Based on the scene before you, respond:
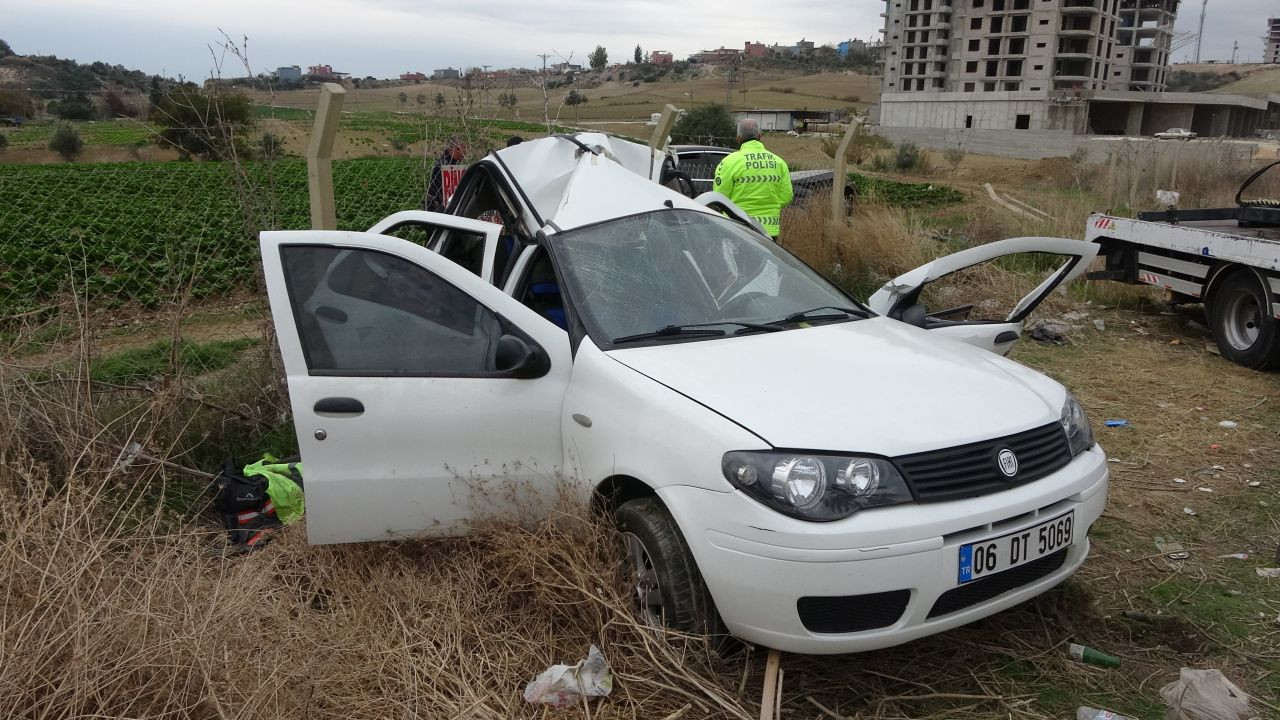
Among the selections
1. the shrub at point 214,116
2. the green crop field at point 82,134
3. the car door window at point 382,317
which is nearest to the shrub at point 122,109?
the shrub at point 214,116

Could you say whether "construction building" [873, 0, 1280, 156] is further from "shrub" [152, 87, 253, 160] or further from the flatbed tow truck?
"shrub" [152, 87, 253, 160]

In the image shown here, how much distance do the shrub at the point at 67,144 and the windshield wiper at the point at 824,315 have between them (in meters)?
52.4

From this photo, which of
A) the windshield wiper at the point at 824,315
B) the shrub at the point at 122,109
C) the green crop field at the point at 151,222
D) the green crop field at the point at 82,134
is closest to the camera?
the windshield wiper at the point at 824,315

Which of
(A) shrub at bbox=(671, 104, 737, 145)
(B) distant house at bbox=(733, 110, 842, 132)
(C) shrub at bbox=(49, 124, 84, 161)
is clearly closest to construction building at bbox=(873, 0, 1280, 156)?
(B) distant house at bbox=(733, 110, 842, 132)

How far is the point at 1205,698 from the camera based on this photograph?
2.99 meters

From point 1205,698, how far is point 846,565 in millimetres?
1368

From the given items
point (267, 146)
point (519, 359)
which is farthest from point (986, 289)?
point (519, 359)

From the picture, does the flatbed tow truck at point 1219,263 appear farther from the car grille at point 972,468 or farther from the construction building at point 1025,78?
the construction building at point 1025,78

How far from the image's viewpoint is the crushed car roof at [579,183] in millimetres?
4352

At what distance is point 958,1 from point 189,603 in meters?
92.7

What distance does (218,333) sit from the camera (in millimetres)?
10438

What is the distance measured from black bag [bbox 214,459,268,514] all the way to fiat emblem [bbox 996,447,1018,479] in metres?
3.52

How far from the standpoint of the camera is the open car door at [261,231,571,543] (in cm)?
352

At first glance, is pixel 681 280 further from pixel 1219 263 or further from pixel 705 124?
pixel 705 124
